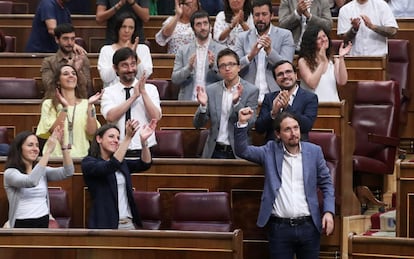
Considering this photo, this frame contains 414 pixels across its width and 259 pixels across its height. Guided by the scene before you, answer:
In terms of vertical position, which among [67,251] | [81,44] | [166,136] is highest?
[81,44]

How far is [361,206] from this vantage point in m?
6.82

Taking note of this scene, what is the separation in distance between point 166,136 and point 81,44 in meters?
1.69

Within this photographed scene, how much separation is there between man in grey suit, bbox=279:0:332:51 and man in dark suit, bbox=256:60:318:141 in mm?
1218

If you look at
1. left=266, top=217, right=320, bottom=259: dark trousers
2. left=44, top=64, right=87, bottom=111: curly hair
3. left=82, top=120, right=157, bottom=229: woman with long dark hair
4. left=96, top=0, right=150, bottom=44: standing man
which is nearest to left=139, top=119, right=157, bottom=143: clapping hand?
left=82, top=120, right=157, bottom=229: woman with long dark hair

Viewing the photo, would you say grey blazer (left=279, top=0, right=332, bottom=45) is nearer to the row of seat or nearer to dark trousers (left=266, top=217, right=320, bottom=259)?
the row of seat

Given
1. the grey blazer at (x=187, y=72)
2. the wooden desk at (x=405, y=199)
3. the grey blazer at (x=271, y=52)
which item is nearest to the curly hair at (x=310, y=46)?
the grey blazer at (x=271, y=52)

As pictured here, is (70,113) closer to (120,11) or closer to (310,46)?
(310,46)

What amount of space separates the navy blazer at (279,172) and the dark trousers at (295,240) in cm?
5

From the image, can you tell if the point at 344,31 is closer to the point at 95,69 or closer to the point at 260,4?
the point at 260,4

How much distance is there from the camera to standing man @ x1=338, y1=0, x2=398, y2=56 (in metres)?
7.61

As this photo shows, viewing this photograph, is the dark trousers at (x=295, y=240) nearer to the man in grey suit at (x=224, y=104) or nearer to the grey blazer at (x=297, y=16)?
the man in grey suit at (x=224, y=104)

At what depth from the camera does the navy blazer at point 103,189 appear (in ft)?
18.9

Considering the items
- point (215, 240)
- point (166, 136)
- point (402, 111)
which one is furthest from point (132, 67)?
point (402, 111)

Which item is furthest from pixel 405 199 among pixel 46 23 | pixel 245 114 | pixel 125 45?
pixel 46 23
